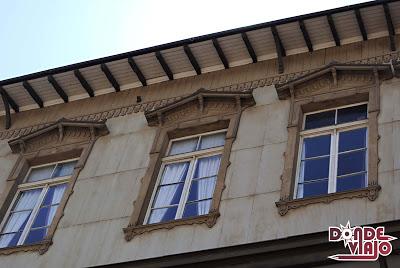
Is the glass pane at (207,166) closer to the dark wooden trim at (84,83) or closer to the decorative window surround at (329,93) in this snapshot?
the decorative window surround at (329,93)

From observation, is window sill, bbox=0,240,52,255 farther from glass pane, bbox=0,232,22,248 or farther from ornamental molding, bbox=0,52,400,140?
ornamental molding, bbox=0,52,400,140

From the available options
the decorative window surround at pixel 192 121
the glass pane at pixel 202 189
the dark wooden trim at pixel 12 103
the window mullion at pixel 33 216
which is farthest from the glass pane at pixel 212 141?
the dark wooden trim at pixel 12 103

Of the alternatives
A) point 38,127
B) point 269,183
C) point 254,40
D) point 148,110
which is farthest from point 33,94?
point 269,183

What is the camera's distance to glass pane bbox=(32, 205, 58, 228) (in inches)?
533

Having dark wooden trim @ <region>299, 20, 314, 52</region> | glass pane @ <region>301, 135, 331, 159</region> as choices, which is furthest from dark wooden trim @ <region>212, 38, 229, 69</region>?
glass pane @ <region>301, 135, 331, 159</region>

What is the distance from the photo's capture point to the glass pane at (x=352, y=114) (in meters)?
12.9

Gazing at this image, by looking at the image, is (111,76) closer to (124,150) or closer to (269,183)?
(124,150)

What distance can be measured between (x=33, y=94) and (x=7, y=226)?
12.0 ft

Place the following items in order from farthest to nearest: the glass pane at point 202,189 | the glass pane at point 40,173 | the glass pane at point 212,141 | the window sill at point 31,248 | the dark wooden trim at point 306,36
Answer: the glass pane at point 40,173
the dark wooden trim at point 306,36
the glass pane at point 212,141
the window sill at point 31,248
the glass pane at point 202,189

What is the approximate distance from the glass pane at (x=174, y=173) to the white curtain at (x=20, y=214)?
8.77 ft

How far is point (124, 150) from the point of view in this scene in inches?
563

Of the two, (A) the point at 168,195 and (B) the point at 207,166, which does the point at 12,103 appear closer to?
(A) the point at 168,195

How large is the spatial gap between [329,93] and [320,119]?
505mm

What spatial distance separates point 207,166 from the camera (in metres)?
13.3
